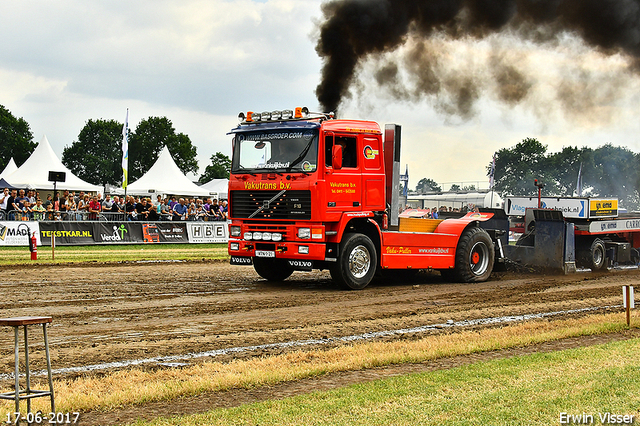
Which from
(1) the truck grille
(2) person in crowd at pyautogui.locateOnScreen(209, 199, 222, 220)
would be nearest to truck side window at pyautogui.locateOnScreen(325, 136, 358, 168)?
(1) the truck grille

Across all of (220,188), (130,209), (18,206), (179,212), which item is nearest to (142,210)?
(130,209)

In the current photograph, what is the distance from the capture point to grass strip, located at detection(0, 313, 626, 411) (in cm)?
561

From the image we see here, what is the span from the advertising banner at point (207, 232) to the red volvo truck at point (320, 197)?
14.4 meters

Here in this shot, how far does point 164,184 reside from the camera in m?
42.7

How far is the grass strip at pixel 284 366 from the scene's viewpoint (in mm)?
5613

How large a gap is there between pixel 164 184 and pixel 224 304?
32.7 m

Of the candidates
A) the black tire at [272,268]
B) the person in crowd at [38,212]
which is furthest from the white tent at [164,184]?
the black tire at [272,268]

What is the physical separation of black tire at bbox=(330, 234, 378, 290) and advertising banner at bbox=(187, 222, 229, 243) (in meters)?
15.3

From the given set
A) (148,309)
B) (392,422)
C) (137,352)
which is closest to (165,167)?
(148,309)

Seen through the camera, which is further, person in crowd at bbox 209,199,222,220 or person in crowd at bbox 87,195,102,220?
person in crowd at bbox 209,199,222,220

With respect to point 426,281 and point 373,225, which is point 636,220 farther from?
point 373,225

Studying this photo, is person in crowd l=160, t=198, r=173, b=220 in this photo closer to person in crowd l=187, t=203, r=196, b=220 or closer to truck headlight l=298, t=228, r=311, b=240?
person in crowd l=187, t=203, r=196, b=220

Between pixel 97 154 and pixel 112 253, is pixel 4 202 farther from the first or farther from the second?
pixel 97 154

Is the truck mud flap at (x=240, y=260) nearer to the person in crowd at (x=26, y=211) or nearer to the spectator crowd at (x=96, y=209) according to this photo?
the spectator crowd at (x=96, y=209)
